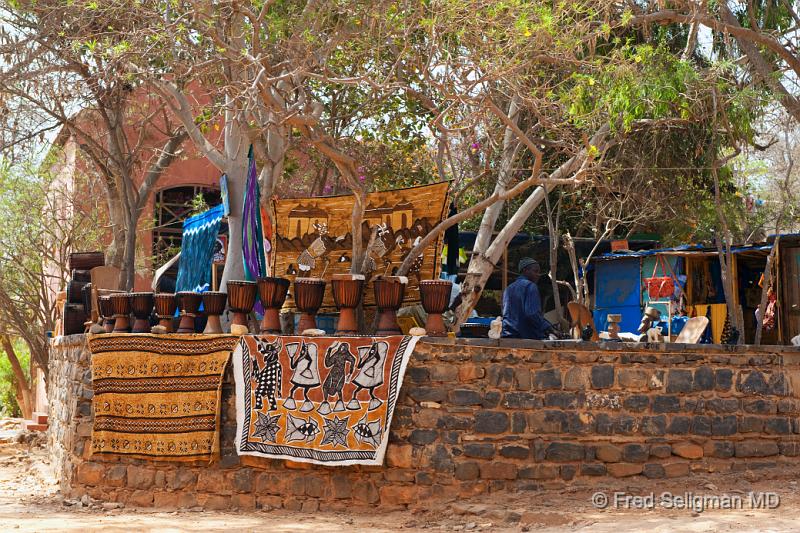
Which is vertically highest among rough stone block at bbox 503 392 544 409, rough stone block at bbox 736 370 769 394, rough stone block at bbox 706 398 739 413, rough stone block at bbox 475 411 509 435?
rough stone block at bbox 736 370 769 394

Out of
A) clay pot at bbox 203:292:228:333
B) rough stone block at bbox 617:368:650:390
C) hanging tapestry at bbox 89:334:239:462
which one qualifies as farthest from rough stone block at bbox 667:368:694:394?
clay pot at bbox 203:292:228:333

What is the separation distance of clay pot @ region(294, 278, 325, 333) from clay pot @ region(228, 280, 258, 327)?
1.46 feet

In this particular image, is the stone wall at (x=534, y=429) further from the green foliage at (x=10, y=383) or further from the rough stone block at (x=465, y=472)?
the green foliage at (x=10, y=383)

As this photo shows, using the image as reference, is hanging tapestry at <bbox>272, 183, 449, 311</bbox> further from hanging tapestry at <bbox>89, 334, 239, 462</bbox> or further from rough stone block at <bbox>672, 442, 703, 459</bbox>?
rough stone block at <bbox>672, 442, 703, 459</bbox>

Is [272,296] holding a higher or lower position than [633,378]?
higher

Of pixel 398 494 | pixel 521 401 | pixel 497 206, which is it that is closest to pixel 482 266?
pixel 497 206

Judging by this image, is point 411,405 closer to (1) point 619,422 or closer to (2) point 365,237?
(1) point 619,422

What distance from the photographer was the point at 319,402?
7262mm

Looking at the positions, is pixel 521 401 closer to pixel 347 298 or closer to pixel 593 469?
pixel 593 469

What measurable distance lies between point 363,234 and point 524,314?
78.1 inches

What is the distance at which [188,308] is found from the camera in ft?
27.2

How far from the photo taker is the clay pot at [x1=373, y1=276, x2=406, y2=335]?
759 centimetres

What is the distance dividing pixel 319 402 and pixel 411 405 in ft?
Answer: 2.42

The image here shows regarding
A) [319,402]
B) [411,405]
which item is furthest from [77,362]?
[411,405]
